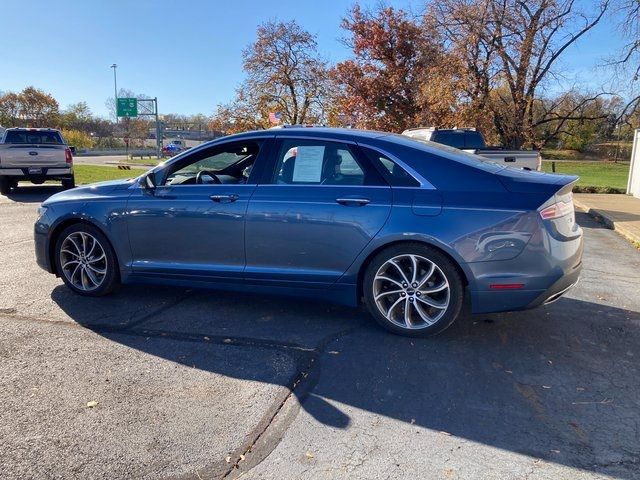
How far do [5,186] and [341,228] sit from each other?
13502 mm

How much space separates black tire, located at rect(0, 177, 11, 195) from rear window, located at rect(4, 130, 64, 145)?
1097mm

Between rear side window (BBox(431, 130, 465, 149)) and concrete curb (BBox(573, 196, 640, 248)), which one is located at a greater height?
rear side window (BBox(431, 130, 465, 149))

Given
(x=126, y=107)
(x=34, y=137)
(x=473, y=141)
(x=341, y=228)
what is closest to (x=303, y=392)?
(x=341, y=228)

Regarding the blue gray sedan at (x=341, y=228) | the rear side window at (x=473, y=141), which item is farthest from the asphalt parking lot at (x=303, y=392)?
the rear side window at (x=473, y=141)

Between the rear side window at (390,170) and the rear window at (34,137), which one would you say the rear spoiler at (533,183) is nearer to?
the rear side window at (390,170)

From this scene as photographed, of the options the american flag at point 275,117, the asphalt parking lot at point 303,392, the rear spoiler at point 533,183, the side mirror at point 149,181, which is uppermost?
the american flag at point 275,117

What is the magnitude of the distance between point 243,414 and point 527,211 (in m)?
2.49

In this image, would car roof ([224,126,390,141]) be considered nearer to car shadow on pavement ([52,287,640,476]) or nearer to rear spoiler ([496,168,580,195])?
rear spoiler ([496,168,580,195])

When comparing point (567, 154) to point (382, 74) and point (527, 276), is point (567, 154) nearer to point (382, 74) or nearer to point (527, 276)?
point (382, 74)

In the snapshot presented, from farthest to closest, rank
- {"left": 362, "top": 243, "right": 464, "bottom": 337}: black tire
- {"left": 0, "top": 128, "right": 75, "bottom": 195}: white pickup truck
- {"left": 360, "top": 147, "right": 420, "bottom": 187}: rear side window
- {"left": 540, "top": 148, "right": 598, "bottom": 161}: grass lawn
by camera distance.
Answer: {"left": 540, "top": 148, "right": 598, "bottom": 161}: grass lawn < {"left": 0, "top": 128, "right": 75, "bottom": 195}: white pickup truck < {"left": 360, "top": 147, "right": 420, "bottom": 187}: rear side window < {"left": 362, "top": 243, "right": 464, "bottom": 337}: black tire

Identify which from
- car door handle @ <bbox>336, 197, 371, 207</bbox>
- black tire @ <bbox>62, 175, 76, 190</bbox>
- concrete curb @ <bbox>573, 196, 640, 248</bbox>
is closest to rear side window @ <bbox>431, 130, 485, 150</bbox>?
concrete curb @ <bbox>573, 196, 640, 248</bbox>

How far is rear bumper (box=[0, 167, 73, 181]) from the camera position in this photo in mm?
13961

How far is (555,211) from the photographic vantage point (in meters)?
3.98

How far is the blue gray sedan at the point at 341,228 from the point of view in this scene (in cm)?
396
